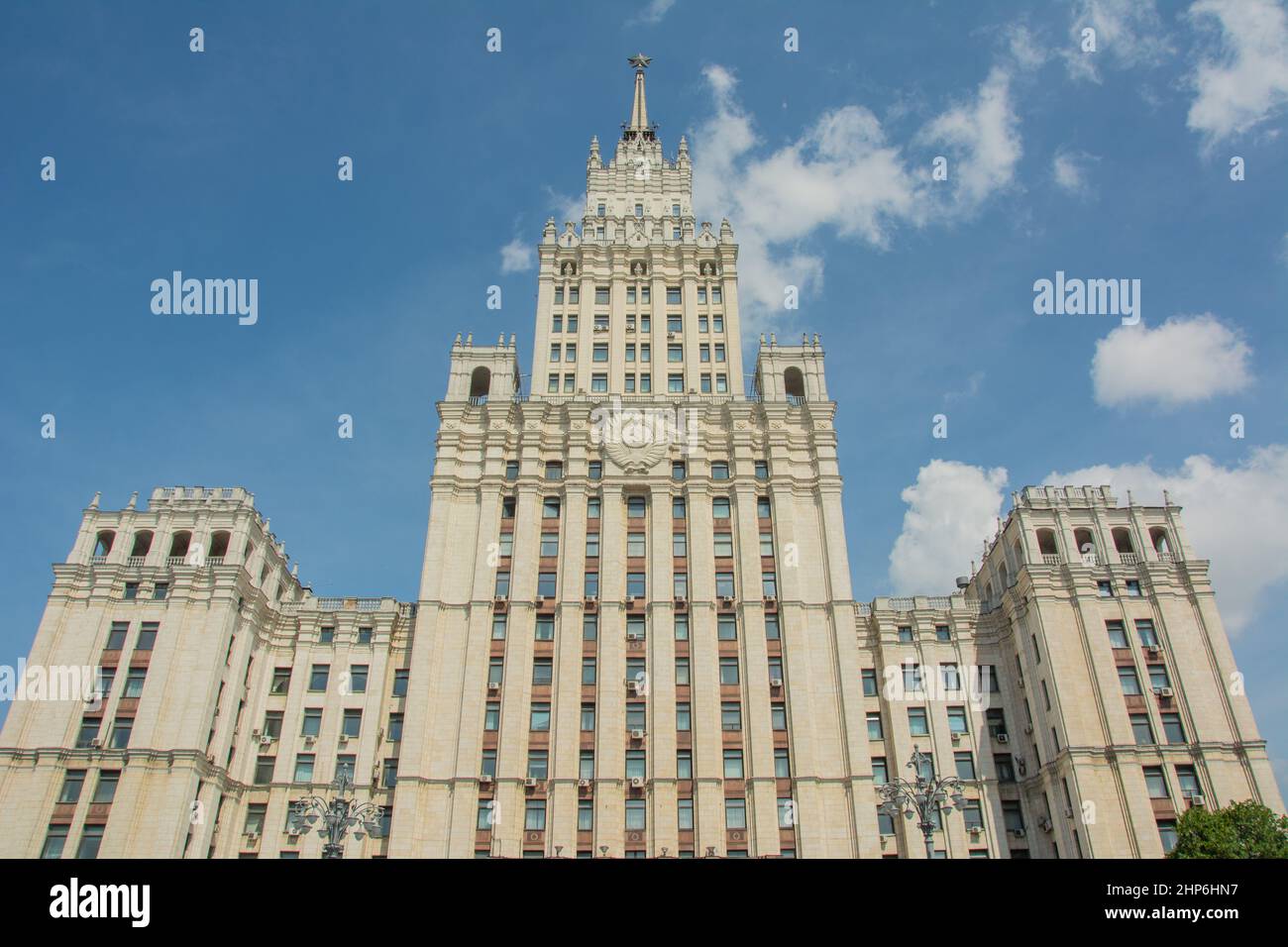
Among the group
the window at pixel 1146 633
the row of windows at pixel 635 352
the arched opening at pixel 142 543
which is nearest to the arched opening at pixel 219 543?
the arched opening at pixel 142 543

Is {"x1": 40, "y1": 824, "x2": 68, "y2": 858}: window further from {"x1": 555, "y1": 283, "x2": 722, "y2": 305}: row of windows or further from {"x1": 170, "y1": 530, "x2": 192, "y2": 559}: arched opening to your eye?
{"x1": 555, "y1": 283, "x2": 722, "y2": 305}: row of windows

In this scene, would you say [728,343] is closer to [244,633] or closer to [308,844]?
[244,633]

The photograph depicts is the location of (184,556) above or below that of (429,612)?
above

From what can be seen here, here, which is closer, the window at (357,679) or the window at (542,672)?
the window at (542,672)

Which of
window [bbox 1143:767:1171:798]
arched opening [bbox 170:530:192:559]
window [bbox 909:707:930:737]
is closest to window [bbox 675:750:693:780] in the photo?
window [bbox 909:707:930:737]

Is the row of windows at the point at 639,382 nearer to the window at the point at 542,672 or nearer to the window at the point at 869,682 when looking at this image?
the window at the point at 542,672

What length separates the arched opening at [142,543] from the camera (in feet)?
170

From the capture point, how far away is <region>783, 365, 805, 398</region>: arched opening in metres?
60.5

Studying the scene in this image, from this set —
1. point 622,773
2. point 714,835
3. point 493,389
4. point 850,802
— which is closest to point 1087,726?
point 850,802

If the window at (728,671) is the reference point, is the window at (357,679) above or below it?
above

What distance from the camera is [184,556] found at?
51.0 metres

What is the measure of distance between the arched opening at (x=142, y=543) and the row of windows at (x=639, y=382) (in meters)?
23.9

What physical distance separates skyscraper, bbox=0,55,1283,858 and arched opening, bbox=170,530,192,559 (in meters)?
0.17

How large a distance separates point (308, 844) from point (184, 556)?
54.6 feet
